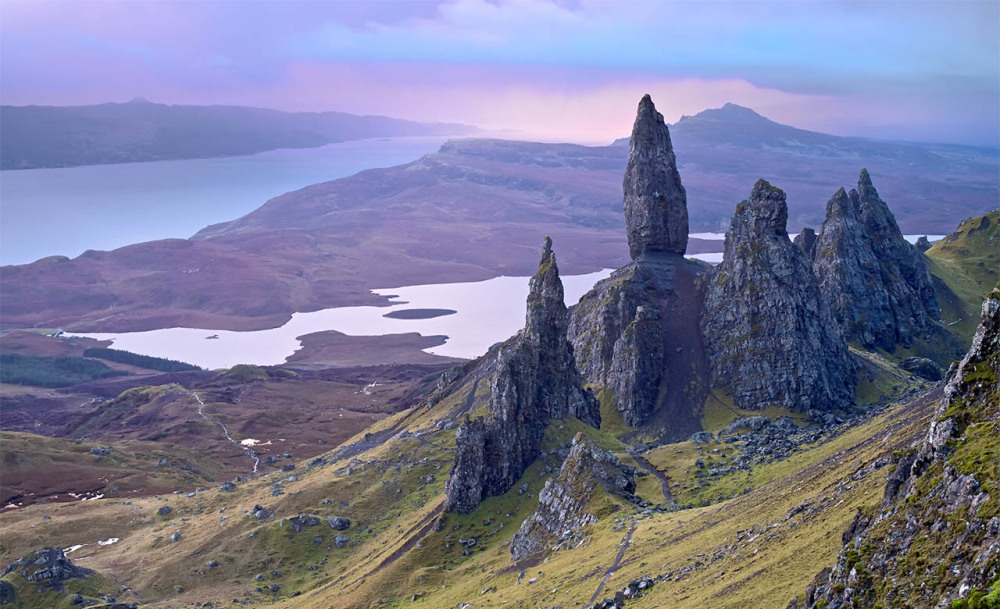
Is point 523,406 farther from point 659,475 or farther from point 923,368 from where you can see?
point 923,368

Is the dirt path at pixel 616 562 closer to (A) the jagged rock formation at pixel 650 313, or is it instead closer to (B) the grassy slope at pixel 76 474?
(A) the jagged rock formation at pixel 650 313

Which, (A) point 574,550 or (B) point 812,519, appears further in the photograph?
(A) point 574,550

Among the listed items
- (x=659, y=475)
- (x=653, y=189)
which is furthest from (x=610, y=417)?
(x=653, y=189)

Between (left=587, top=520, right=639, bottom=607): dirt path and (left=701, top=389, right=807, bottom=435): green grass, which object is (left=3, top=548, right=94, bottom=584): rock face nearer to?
(left=587, top=520, right=639, bottom=607): dirt path

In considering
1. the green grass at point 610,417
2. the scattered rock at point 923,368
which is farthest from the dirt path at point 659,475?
the scattered rock at point 923,368

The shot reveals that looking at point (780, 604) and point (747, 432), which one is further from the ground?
point (780, 604)

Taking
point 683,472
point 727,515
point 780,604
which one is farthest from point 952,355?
point 780,604

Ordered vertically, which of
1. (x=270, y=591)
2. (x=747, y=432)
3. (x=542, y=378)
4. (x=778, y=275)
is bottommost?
(x=270, y=591)

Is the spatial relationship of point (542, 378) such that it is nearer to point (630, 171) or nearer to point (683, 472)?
point (683, 472)
